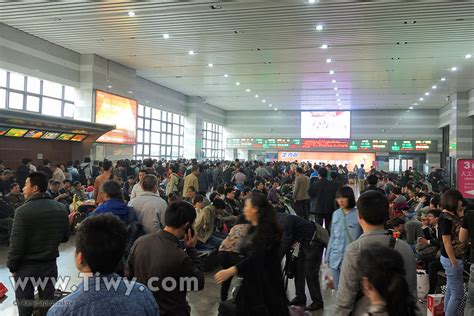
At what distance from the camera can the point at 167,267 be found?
7.41 ft

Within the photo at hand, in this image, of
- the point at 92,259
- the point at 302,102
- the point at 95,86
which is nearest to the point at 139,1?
the point at 95,86

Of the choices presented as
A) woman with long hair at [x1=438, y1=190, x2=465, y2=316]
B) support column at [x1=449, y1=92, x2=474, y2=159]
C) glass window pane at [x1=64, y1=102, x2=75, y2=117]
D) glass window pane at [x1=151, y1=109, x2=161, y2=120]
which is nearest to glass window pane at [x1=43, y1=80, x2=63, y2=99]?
glass window pane at [x1=64, y1=102, x2=75, y2=117]

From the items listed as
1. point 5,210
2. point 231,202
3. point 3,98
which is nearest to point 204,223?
point 231,202

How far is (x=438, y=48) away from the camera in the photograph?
43.6 ft

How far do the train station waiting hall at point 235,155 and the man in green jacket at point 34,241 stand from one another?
1 centimetres

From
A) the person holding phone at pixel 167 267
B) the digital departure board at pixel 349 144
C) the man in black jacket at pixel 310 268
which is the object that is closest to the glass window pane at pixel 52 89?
the man in black jacket at pixel 310 268

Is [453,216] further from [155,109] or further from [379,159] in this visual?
[379,159]

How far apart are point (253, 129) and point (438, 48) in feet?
64.7

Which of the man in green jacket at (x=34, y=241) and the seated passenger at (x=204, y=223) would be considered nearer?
the man in green jacket at (x=34, y=241)

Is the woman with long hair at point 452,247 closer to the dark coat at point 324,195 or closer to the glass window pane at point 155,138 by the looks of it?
the dark coat at point 324,195

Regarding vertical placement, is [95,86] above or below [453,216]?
above

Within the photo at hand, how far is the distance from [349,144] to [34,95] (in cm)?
2228

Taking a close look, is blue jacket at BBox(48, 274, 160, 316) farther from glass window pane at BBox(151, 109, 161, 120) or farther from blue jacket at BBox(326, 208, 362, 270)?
glass window pane at BBox(151, 109, 161, 120)

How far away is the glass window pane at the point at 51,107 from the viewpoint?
47.5ft
